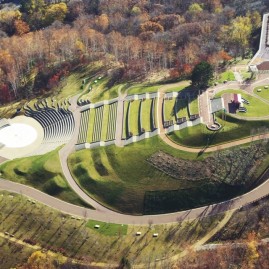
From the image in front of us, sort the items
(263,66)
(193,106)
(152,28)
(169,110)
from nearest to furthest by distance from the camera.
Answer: (193,106) < (169,110) < (263,66) < (152,28)

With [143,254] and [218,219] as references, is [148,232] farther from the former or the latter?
[218,219]

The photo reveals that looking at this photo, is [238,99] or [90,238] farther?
[238,99]

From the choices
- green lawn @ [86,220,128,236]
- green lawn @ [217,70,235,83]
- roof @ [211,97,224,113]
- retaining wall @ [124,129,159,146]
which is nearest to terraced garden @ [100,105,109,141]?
retaining wall @ [124,129,159,146]

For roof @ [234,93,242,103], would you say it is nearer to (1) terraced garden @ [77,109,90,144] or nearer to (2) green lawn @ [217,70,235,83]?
(2) green lawn @ [217,70,235,83]

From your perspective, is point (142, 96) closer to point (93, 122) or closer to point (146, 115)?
point (146, 115)

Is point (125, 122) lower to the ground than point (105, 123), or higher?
higher

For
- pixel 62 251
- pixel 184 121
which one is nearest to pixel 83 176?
pixel 62 251

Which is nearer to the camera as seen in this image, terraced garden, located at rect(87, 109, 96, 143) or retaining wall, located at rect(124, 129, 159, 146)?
retaining wall, located at rect(124, 129, 159, 146)

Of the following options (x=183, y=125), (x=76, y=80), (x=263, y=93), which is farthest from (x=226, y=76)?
(x=76, y=80)
